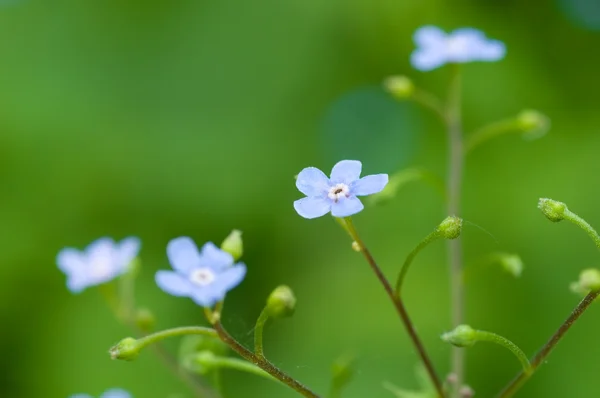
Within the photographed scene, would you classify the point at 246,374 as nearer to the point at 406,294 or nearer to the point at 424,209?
the point at 406,294

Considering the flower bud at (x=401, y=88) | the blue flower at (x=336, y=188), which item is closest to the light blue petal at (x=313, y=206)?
the blue flower at (x=336, y=188)

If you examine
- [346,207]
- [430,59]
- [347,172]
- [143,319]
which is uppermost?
[430,59]

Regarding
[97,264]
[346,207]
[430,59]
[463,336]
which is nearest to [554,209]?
[463,336]

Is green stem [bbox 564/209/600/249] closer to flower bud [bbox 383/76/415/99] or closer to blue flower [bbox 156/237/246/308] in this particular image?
blue flower [bbox 156/237/246/308]

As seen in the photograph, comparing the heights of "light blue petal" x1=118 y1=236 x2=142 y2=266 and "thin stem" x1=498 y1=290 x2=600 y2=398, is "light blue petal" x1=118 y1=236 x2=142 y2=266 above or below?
above

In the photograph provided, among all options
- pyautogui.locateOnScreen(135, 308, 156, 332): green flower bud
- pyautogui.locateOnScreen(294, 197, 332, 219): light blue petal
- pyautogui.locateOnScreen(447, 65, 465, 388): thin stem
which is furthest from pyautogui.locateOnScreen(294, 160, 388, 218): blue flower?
pyautogui.locateOnScreen(135, 308, 156, 332): green flower bud

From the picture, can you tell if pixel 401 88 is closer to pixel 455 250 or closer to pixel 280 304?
pixel 455 250

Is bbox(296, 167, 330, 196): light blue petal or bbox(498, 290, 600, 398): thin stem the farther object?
bbox(296, 167, 330, 196): light blue petal

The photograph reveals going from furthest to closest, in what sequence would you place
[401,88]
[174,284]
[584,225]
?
1. [401,88]
2. [584,225]
3. [174,284]
